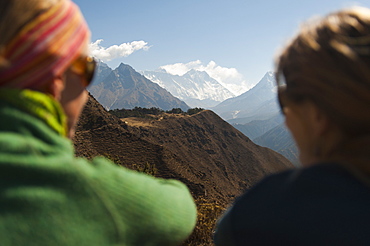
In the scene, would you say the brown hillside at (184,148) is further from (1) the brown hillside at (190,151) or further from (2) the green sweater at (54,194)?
(2) the green sweater at (54,194)

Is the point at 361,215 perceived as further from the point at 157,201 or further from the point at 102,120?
the point at 102,120

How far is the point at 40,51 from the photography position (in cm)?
97

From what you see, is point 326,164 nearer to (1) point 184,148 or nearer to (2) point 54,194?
(2) point 54,194

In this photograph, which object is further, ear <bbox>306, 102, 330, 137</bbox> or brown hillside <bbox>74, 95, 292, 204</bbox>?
brown hillside <bbox>74, 95, 292, 204</bbox>

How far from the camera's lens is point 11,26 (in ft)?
3.14

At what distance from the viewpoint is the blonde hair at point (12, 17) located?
956 mm

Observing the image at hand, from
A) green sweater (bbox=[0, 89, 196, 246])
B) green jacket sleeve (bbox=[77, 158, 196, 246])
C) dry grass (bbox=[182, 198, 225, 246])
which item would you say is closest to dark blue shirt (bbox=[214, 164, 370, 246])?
green jacket sleeve (bbox=[77, 158, 196, 246])

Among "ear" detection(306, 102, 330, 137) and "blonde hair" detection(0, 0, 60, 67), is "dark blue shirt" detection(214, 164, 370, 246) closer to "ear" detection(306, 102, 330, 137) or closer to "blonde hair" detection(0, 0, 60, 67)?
"ear" detection(306, 102, 330, 137)

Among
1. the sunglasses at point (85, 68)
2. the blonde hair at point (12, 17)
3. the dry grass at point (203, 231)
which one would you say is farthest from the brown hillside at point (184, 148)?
the dry grass at point (203, 231)

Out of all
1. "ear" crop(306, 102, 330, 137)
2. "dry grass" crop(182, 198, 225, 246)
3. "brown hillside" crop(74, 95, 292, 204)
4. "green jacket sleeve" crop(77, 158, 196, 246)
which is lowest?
Result: "brown hillside" crop(74, 95, 292, 204)

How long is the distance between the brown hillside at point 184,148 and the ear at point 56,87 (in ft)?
3.15

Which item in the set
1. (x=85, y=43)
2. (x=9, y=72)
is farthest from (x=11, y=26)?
(x=85, y=43)

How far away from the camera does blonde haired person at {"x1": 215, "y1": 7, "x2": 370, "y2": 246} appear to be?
972 mm

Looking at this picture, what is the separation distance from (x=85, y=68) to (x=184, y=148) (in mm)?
31212
